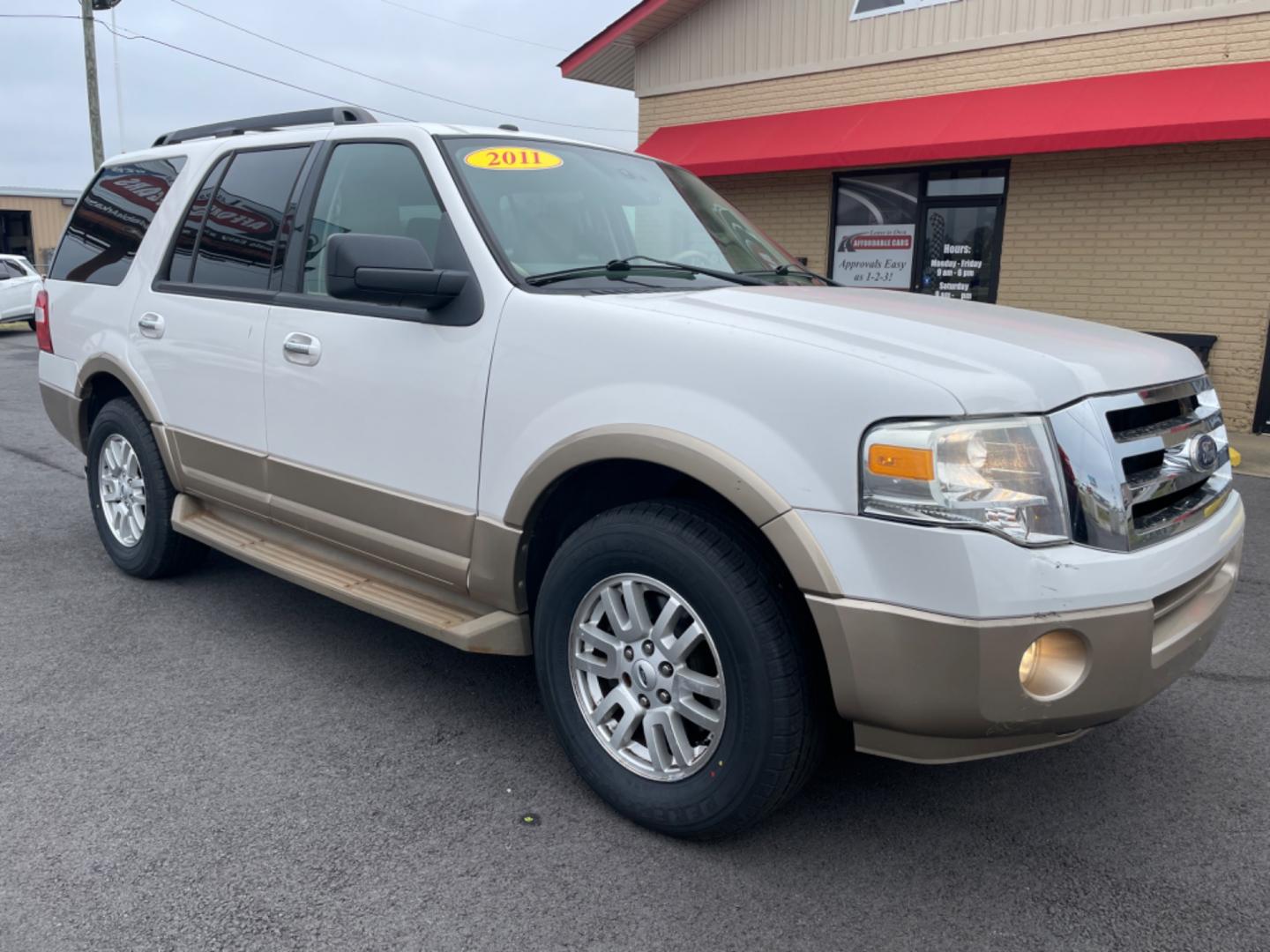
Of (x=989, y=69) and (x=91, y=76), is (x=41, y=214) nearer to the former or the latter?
(x=91, y=76)

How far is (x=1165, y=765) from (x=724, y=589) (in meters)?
1.75

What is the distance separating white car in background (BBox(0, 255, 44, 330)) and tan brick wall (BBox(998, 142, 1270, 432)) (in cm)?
1879

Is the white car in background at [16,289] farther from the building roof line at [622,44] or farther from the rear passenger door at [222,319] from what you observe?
the rear passenger door at [222,319]

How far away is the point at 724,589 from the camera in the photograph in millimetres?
2457

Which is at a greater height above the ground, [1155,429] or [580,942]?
[1155,429]

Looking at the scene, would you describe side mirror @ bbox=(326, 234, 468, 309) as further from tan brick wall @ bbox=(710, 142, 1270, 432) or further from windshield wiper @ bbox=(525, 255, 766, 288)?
tan brick wall @ bbox=(710, 142, 1270, 432)

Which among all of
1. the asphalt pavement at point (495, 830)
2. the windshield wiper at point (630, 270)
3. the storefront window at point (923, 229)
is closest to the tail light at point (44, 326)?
the asphalt pavement at point (495, 830)

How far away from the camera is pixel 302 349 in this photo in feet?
11.6

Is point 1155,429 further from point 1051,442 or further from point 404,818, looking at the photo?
point 404,818

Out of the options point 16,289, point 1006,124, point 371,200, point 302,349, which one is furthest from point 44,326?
point 16,289

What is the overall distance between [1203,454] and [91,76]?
82.7 ft

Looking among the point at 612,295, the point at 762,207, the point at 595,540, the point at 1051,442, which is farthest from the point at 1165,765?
the point at 762,207

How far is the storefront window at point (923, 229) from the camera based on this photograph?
35.3ft

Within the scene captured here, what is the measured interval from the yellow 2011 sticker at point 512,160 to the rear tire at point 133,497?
2.19 metres
